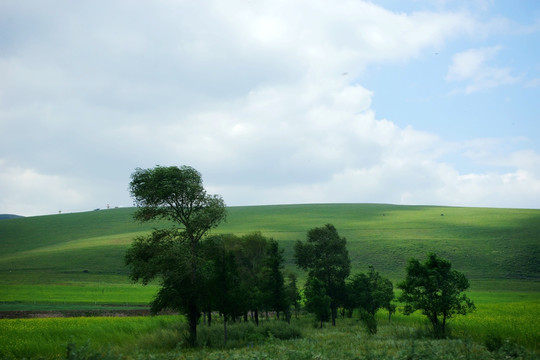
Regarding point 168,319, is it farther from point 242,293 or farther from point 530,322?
point 530,322

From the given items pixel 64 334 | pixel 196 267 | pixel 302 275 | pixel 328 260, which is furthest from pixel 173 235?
pixel 302 275

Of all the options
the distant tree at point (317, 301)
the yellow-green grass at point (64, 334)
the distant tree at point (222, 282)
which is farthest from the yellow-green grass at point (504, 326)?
the yellow-green grass at point (64, 334)

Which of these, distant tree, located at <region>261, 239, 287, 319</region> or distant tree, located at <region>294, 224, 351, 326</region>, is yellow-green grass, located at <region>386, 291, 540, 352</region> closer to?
distant tree, located at <region>294, 224, 351, 326</region>

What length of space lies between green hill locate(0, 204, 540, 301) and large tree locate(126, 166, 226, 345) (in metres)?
39.3

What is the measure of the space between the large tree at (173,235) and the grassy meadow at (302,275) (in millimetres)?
3598

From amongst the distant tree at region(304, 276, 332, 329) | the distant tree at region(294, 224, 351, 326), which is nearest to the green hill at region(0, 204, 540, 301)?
the distant tree at region(294, 224, 351, 326)

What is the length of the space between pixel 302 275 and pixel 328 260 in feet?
140

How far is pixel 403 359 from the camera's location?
21234 millimetres

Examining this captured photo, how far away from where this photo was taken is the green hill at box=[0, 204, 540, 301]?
9388 centimetres

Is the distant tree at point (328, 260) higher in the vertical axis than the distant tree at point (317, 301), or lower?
higher

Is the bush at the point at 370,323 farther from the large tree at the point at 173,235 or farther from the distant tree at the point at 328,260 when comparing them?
the distant tree at the point at 328,260

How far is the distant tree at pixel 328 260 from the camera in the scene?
5950 centimetres

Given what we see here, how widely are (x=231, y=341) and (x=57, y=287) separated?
57.9 m

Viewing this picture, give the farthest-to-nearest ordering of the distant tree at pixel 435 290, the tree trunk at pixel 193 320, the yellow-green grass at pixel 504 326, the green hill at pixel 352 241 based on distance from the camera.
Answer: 1. the green hill at pixel 352 241
2. the tree trunk at pixel 193 320
3. the distant tree at pixel 435 290
4. the yellow-green grass at pixel 504 326
